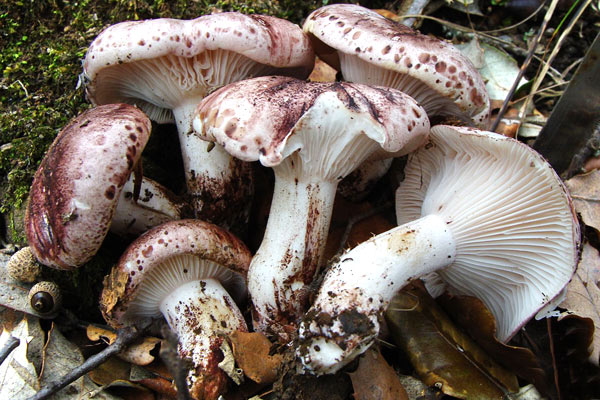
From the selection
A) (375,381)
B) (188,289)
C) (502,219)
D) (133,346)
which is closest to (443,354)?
(375,381)

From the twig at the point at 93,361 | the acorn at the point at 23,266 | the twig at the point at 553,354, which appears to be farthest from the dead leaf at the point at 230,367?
the twig at the point at 553,354

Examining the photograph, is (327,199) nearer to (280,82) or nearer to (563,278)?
(280,82)

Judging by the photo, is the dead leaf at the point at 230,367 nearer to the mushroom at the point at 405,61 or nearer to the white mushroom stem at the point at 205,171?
the white mushroom stem at the point at 205,171

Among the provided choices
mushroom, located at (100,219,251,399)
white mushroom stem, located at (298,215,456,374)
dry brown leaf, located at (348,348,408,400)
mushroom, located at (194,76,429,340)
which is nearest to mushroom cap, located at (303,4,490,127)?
mushroom, located at (194,76,429,340)

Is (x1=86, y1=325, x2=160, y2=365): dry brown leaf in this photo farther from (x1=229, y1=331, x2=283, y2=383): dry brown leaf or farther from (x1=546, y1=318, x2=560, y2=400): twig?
(x1=546, y1=318, x2=560, y2=400): twig

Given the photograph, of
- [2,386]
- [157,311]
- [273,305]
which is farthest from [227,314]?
[2,386]
